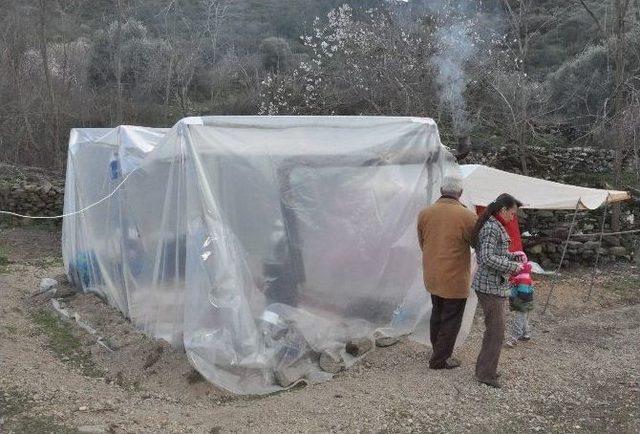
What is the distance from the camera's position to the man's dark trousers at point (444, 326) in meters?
4.96

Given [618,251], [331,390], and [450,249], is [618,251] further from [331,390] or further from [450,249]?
[331,390]

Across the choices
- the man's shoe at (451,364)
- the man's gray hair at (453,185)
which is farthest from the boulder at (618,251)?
the man's gray hair at (453,185)

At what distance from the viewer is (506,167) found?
13.6 m

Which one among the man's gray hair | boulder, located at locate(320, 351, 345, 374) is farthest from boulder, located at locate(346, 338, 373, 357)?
the man's gray hair

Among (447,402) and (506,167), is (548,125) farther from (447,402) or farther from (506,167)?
(447,402)

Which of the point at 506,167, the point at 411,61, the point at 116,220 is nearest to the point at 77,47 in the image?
the point at 411,61

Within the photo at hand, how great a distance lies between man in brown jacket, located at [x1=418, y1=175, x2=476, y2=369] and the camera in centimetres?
487

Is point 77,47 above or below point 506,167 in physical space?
above

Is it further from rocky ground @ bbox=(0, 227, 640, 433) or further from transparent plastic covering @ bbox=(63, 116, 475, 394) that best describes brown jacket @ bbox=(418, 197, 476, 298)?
transparent plastic covering @ bbox=(63, 116, 475, 394)

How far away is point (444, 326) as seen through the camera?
16.4ft

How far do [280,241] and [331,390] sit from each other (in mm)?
1236

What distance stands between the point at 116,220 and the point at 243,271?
2.68 m

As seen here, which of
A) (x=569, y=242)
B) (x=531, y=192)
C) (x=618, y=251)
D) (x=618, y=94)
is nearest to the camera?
(x=531, y=192)

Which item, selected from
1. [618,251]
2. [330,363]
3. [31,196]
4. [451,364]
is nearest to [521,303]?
[451,364]
